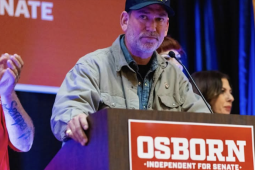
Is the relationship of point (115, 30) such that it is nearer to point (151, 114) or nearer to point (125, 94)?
point (125, 94)

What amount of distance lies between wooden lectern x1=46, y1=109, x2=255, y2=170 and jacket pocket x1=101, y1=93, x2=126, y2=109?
1.59ft

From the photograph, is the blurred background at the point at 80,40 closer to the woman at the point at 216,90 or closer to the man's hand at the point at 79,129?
the woman at the point at 216,90

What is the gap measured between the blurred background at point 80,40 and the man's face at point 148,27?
1293 mm

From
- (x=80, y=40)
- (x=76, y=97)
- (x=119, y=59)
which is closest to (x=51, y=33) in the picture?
(x=80, y=40)

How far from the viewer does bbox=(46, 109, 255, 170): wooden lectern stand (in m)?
1.42

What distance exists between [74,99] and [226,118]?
2.01 ft

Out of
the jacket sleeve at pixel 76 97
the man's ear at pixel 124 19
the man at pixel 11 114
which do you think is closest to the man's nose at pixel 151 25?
the man's ear at pixel 124 19

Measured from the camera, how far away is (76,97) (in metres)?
1.95

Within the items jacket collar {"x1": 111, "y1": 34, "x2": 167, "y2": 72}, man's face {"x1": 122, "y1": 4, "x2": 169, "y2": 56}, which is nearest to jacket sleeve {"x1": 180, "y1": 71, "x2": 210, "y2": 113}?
jacket collar {"x1": 111, "y1": 34, "x2": 167, "y2": 72}

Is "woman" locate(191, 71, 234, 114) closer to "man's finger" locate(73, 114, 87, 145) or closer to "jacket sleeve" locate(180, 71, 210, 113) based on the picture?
"jacket sleeve" locate(180, 71, 210, 113)

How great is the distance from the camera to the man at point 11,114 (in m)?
2.29

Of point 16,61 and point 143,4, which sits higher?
point 143,4

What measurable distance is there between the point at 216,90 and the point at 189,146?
1898 mm

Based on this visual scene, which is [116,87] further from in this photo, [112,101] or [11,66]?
[11,66]
